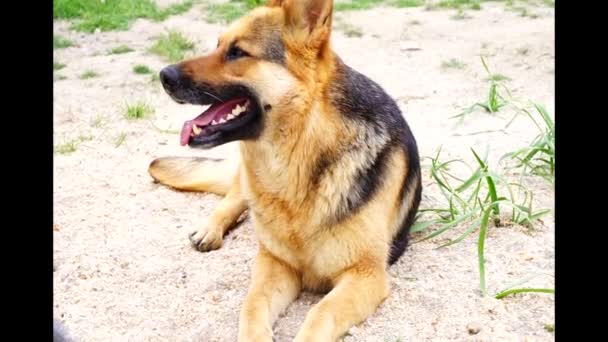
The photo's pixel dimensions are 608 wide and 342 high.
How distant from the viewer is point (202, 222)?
→ 16.0 ft

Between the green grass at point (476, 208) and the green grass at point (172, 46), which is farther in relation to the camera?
the green grass at point (172, 46)

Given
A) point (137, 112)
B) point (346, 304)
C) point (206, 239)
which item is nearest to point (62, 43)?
point (137, 112)

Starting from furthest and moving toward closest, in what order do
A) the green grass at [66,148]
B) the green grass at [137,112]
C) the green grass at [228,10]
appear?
the green grass at [228,10], the green grass at [137,112], the green grass at [66,148]

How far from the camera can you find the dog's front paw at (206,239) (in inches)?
186

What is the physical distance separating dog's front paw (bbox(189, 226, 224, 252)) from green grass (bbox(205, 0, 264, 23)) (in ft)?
21.7

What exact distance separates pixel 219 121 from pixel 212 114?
0.20 ft

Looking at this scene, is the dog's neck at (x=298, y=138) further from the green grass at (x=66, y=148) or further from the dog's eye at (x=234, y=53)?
the green grass at (x=66, y=148)

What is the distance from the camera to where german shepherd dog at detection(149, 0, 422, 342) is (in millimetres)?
3736

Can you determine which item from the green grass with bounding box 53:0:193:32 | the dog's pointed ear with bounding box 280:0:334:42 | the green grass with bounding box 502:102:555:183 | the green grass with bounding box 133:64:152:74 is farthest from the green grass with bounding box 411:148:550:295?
the green grass with bounding box 53:0:193:32

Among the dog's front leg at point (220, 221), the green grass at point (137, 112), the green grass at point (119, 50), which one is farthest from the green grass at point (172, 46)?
the dog's front leg at point (220, 221)

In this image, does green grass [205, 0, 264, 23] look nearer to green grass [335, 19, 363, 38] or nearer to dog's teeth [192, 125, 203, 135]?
green grass [335, 19, 363, 38]

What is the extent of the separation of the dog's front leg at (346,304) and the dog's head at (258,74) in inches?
38.2

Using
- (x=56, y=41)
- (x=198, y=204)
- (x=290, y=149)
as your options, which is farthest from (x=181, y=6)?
(x=290, y=149)
